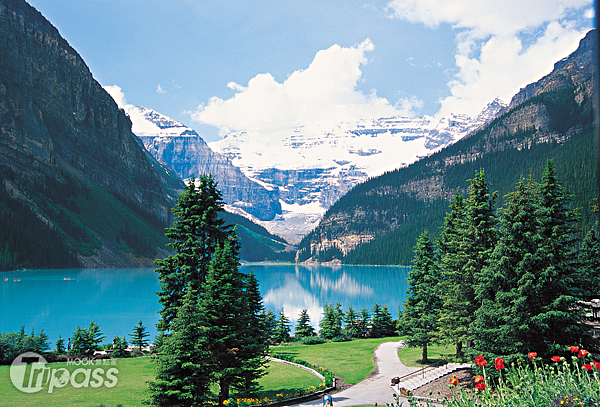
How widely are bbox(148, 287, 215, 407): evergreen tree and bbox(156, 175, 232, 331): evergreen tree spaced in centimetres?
825

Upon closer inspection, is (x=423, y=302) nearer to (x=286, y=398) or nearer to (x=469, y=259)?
(x=469, y=259)

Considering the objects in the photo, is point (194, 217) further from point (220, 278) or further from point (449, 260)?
point (449, 260)

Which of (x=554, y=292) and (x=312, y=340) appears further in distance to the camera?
(x=312, y=340)

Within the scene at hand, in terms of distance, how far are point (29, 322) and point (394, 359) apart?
51.3m

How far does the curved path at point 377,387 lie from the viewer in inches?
1017

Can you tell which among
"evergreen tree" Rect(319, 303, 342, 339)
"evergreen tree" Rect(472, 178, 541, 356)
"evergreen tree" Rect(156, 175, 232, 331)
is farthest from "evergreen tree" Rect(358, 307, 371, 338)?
"evergreen tree" Rect(472, 178, 541, 356)

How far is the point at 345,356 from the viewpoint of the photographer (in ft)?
135

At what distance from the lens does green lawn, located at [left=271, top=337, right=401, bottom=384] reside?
34.5m

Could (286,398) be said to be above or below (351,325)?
above

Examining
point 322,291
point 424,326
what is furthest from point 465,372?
point 322,291

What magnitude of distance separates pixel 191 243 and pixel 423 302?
20.8 metres

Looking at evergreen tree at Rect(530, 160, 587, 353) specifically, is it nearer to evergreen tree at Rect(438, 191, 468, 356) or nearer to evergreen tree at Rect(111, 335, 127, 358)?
evergreen tree at Rect(438, 191, 468, 356)

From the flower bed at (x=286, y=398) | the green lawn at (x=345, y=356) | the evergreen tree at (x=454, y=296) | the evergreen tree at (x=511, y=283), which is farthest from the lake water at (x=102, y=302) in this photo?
the evergreen tree at (x=511, y=283)

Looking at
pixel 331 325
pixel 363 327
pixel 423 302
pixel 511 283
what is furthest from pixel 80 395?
pixel 363 327
